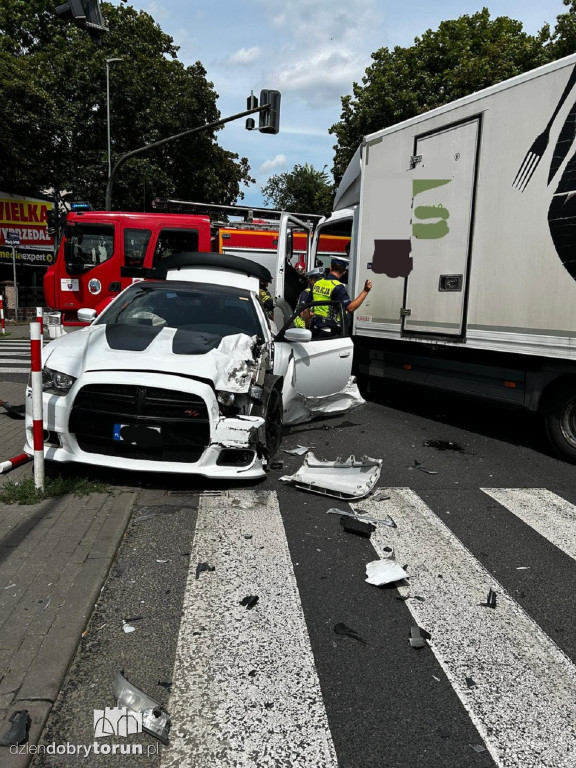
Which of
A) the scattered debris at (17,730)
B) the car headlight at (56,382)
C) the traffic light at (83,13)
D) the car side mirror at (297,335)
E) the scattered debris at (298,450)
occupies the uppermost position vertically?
the traffic light at (83,13)

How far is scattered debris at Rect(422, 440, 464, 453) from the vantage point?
6.45 m

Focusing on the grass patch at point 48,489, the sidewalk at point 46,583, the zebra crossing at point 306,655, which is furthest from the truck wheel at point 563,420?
the grass patch at point 48,489

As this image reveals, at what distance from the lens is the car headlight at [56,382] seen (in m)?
4.55

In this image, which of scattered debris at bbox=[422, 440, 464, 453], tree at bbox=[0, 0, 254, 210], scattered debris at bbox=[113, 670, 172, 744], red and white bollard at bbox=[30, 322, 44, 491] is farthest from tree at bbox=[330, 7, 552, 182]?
scattered debris at bbox=[113, 670, 172, 744]

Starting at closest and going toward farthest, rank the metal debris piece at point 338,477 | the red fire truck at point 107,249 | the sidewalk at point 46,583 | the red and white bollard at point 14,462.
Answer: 1. the sidewalk at point 46,583
2. the metal debris piece at point 338,477
3. the red and white bollard at point 14,462
4. the red fire truck at point 107,249

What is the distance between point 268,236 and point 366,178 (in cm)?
955

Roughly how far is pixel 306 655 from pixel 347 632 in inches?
11.1

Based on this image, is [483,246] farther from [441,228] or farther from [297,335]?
[297,335]

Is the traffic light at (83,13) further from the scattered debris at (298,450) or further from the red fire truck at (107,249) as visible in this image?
the scattered debris at (298,450)

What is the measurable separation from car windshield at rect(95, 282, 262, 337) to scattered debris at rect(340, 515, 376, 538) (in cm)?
209

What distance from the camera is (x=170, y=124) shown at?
25625mm

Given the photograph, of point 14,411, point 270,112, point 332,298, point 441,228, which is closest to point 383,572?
point 441,228

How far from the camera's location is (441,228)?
6.85m

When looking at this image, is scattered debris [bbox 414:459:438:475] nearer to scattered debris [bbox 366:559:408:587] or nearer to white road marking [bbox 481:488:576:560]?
white road marking [bbox 481:488:576:560]
